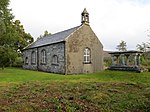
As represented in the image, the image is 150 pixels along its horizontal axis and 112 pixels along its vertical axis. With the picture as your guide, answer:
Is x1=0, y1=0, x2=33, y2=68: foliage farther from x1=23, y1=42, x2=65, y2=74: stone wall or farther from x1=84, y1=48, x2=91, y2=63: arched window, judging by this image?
x1=84, y1=48, x2=91, y2=63: arched window

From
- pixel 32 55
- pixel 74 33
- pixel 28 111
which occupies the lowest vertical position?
pixel 28 111

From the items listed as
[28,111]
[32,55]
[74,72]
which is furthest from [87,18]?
[28,111]

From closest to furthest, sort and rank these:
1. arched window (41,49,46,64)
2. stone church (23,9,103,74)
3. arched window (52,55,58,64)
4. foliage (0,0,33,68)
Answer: foliage (0,0,33,68) < stone church (23,9,103,74) < arched window (52,55,58,64) < arched window (41,49,46,64)

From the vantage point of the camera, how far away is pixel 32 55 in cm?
3812

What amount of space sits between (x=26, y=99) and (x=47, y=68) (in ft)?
72.6

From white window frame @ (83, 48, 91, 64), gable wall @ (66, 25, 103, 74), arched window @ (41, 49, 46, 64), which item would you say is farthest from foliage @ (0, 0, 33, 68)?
white window frame @ (83, 48, 91, 64)

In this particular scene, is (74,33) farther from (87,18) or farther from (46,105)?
(46,105)

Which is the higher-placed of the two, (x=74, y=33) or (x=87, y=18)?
(x=87, y=18)

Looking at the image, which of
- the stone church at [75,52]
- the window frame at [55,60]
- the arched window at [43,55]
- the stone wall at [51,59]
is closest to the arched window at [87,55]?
the stone church at [75,52]

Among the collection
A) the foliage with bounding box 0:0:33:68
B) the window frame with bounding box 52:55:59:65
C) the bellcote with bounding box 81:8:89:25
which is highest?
the bellcote with bounding box 81:8:89:25

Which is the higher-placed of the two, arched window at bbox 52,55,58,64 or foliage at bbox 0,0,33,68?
foliage at bbox 0,0,33,68

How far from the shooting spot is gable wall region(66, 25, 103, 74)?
27.2 metres

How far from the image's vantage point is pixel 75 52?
27.8 m

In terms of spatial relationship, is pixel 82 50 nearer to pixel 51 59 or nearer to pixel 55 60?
pixel 55 60
